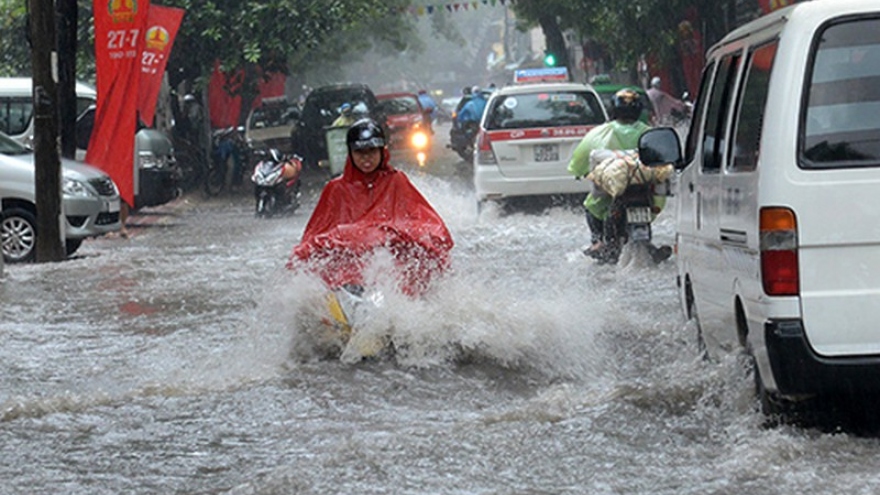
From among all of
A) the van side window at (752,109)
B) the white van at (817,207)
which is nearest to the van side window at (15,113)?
the van side window at (752,109)

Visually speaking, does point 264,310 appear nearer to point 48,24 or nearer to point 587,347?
point 587,347

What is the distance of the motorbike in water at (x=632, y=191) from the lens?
13.7 m

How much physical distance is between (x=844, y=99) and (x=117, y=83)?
17.2 metres

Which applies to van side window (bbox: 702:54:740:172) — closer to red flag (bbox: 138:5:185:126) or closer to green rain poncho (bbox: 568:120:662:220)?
green rain poncho (bbox: 568:120:662:220)

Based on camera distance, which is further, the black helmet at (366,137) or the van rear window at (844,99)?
the black helmet at (366,137)

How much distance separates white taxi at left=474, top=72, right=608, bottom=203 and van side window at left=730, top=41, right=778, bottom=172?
12597 mm

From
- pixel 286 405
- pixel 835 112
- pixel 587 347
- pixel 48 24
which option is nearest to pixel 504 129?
pixel 48 24

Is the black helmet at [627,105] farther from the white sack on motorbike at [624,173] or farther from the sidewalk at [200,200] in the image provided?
the sidewalk at [200,200]

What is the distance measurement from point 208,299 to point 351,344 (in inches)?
207

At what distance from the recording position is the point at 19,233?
726 inches

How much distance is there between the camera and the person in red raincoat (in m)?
9.09

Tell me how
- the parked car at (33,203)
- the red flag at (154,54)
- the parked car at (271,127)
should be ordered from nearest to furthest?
the parked car at (33,203) < the red flag at (154,54) < the parked car at (271,127)

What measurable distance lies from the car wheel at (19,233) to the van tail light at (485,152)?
5.22 metres

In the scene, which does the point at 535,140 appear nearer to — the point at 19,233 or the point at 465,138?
the point at 19,233
